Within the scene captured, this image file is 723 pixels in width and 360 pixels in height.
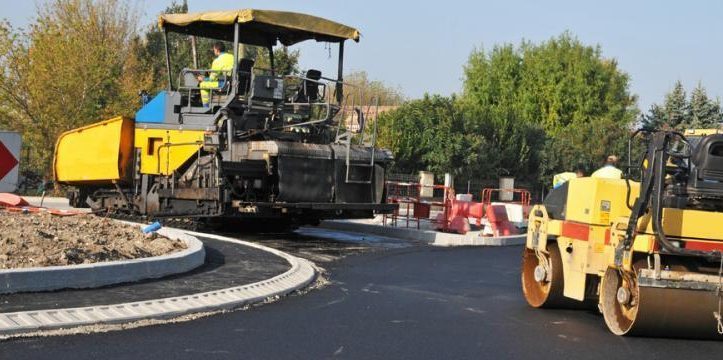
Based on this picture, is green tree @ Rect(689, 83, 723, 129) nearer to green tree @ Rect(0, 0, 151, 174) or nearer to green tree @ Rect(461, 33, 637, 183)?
green tree @ Rect(461, 33, 637, 183)

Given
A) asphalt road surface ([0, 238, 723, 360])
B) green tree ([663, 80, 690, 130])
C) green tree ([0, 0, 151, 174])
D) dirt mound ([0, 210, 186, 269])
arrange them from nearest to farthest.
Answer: asphalt road surface ([0, 238, 723, 360]) < dirt mound ([0, 210, 186, 269]) < green tree ([0, 0, 151, 174]) < green tree ([663, 80, 690, 130])

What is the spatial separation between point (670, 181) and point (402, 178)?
109 ft

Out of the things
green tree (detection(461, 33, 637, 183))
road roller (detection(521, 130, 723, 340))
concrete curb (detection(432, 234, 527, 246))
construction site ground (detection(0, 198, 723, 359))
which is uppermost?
green tree (detection(461, 33, 637, 183))

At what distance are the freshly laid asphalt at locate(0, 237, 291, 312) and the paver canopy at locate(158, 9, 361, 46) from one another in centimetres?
469

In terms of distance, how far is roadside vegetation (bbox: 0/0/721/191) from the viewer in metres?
27.5

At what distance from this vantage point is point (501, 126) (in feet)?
160

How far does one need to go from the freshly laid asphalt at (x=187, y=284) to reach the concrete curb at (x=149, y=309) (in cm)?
19

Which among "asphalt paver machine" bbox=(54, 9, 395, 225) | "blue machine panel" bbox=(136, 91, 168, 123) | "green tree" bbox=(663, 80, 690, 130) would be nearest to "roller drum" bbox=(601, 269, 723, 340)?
"asphalt paver machine" bbox=(54, 9, 395, 225)

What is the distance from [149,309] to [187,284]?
4.66 ft

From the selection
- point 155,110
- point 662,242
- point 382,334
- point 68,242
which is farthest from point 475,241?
point 662,242

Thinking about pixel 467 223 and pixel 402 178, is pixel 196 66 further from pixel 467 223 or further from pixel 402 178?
pixel 402 178

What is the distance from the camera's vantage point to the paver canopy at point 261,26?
15.2m

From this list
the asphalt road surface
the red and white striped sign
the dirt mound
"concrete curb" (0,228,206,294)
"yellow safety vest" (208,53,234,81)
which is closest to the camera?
the asphalt road surface

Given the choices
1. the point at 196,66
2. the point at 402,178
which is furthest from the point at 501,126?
the point at 196,66
